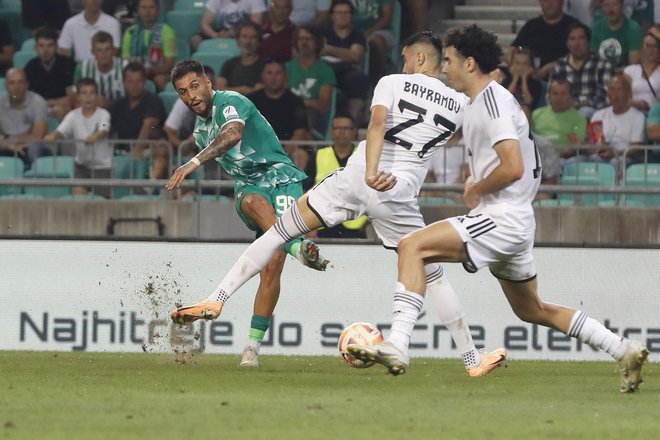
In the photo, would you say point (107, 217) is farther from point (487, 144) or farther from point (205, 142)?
point (487, 144)

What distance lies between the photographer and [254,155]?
11.5 m

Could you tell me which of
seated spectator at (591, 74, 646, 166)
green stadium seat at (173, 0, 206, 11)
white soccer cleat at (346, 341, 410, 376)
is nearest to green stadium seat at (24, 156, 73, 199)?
green stadium seat at (173, 0, 206, 11)

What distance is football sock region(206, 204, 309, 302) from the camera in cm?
1027

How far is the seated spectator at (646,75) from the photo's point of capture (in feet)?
56.6

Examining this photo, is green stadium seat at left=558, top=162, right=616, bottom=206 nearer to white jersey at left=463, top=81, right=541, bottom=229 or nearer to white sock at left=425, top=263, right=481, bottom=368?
white sock at left=425, top=263, right=481, bottom=368

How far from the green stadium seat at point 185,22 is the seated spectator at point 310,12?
4.55 ft

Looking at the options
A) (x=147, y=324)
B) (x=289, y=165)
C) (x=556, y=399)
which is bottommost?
(x=147, y=324)

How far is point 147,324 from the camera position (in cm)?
1379

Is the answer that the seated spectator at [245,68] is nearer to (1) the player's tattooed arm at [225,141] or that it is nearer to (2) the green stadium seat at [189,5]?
(2) the green stadium seat at [189,5]

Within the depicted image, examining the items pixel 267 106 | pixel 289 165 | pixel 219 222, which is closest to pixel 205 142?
pixel 289 165

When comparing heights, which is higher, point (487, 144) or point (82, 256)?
point (487, 144)

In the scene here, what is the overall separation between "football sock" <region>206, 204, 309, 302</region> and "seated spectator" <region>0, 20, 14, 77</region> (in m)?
9.98

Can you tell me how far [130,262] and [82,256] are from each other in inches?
18.7

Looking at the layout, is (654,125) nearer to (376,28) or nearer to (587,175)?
(587,175)
